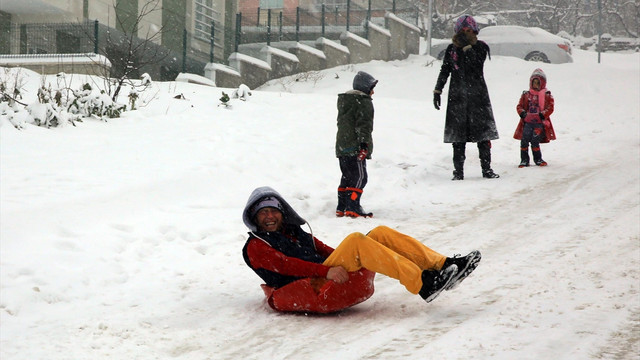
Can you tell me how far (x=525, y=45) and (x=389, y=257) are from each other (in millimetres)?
21977

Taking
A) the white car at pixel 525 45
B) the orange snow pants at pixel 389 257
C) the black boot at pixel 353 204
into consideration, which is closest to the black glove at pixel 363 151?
the black boot at pixel 353 204

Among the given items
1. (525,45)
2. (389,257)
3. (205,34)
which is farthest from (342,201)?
(525,45)

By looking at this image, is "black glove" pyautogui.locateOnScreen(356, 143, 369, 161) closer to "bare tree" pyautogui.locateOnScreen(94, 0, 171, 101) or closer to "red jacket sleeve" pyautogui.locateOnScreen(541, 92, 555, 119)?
"red jacket sleeve" pyautogui.locateOnScreen(541, 92, 555, 119)

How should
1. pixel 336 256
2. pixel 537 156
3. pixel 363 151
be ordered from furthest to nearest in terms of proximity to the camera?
1. pixel 537 156
2. pixel 363 151
3. pixel 336 256

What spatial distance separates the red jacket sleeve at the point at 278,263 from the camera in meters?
5.00

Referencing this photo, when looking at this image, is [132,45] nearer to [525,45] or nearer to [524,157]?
[524,157]

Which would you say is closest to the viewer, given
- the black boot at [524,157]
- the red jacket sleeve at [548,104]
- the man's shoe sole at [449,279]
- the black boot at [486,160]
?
the man's shoe sole at [449,279]

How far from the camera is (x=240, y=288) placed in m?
5.91

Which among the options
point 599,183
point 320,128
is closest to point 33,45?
point 320,128

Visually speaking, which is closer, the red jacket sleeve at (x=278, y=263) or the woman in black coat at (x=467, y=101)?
the red jacket sleeve at (x=278, y=263)

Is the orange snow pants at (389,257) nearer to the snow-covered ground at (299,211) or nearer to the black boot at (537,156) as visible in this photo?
the snow-covered ground at (299,211)

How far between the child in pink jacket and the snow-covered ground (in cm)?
39

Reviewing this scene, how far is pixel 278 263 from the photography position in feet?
16.7

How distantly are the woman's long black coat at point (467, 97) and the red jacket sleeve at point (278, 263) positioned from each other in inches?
219
